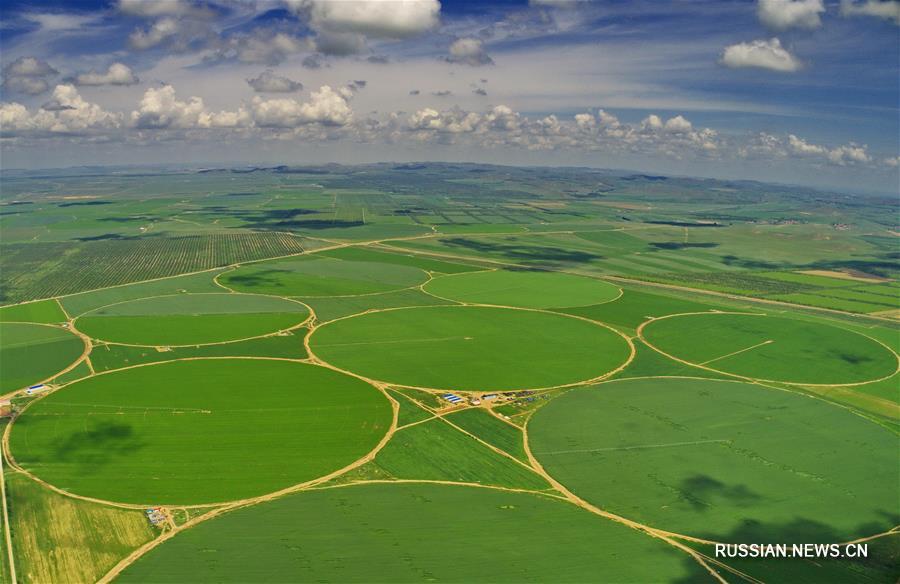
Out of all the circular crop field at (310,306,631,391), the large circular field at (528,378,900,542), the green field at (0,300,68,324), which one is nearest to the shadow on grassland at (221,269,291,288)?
the green field at (0,300,68,324)

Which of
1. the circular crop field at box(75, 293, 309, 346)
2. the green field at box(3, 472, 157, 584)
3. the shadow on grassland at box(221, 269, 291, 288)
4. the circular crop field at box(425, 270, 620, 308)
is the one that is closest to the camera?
the green field at box(3, 472, 157, 584)

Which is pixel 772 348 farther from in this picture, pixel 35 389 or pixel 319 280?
pixel 35 389

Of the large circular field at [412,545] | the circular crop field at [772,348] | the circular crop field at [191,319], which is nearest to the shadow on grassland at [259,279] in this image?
the circular crop field at [191,319]

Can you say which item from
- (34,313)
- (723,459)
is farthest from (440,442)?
(34,313)

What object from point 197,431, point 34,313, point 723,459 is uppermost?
point 34,313

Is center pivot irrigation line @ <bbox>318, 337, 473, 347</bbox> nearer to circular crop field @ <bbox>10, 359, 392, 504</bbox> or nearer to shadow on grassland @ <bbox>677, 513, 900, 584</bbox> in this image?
circular crop field @ <bbox>10, 359, 392, 504</bbox>

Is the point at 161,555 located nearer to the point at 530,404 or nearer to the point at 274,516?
the point at 274,516
